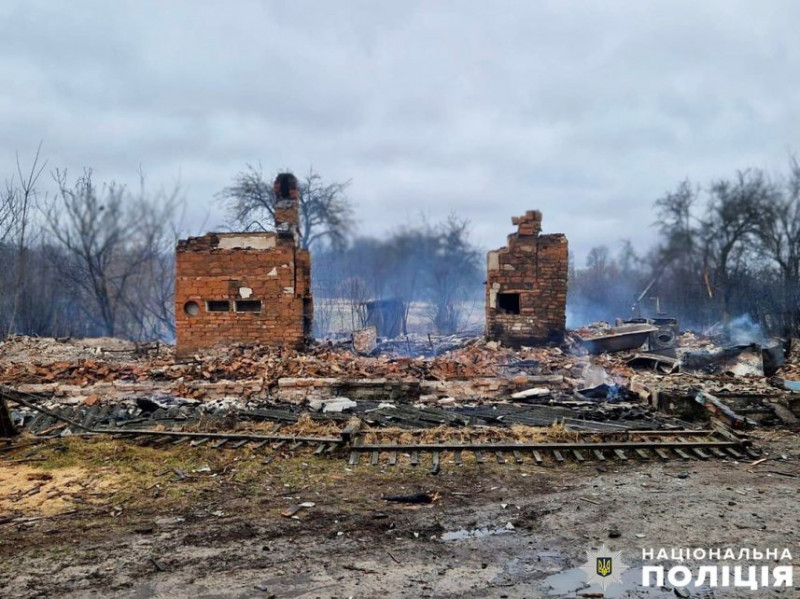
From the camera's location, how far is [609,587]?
123 inches

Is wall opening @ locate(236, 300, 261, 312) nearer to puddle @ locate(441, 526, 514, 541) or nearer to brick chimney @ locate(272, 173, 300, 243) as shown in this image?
brick chimney @ locate(272, 173, 300, 243)

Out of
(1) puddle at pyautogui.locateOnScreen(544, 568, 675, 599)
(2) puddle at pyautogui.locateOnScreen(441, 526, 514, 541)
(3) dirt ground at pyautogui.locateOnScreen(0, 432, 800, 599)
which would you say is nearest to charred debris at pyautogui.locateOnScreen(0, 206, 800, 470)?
(3) dirt ground at pyautogui.locateOnScreen(0, 432, 800, 599)

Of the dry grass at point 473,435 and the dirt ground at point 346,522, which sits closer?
the dirt ground at point 346,522

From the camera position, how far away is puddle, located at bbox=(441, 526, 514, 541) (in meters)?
3.82

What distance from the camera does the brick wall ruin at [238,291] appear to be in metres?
11.4

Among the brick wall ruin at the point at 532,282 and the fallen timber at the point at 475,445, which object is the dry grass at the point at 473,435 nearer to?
the fallen timber at the point at 475,445

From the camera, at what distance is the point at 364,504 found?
4.52 metres

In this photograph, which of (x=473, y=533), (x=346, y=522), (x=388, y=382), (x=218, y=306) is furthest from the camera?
(x=218, y=306)

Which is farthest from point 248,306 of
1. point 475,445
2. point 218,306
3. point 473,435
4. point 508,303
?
point 475,445

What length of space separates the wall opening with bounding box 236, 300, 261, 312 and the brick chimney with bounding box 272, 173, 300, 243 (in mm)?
1615

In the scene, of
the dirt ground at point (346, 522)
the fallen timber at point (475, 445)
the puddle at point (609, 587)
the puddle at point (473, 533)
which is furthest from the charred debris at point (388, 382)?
the puddle at point (609, 587)

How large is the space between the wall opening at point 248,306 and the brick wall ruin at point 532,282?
17.8 ft

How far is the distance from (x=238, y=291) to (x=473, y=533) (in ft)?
28.8

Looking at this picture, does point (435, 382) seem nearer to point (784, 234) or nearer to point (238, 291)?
point (238, 291)
